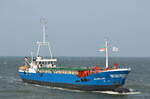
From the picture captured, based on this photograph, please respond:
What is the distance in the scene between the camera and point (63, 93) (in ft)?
201

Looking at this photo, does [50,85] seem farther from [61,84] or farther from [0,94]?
[0,94]

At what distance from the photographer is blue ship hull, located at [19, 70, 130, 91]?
5744 centimetres

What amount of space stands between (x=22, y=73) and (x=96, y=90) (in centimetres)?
2455

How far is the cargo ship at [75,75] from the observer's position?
5753 cm

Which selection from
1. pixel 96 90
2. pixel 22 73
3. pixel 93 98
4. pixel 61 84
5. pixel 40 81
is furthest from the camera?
pixel 22 73

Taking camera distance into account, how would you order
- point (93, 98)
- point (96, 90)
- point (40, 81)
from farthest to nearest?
point (40, 81) < point (96, 90) < point (93, 98)

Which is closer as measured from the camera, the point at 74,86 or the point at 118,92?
the point at 118,92

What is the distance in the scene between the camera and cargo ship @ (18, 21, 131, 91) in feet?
189

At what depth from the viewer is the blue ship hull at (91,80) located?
57438 mm

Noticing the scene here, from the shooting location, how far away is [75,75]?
6206 centimetres

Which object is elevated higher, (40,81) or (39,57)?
(39,57)

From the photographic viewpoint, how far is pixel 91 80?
58875 millimetres

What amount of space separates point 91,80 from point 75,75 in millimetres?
4280

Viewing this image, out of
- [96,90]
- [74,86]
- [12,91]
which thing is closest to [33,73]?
[12,91]
